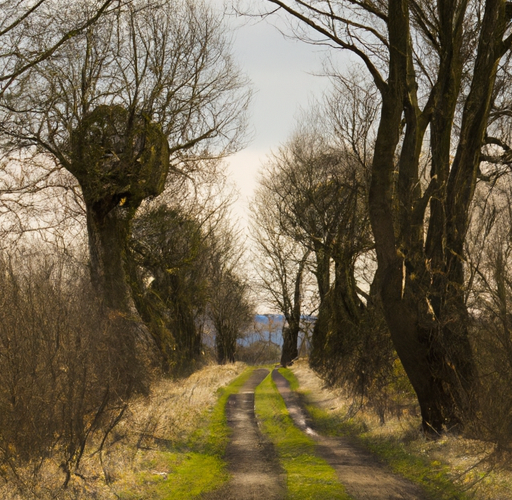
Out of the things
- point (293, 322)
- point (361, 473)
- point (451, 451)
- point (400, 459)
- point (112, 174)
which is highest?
point (112, 174)

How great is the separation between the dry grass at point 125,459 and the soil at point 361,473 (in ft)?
8.86

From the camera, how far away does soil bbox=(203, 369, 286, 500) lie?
854 centimetres

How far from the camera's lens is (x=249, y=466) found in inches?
413

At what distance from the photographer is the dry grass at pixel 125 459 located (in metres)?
7.68

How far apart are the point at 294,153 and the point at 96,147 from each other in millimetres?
12676

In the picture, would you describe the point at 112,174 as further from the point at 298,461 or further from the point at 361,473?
the point at 361,473

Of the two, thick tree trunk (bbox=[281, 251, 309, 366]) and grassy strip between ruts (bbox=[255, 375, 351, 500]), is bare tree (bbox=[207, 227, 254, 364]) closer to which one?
thick tree trunk (bbox=[281, 251, 309, 366])

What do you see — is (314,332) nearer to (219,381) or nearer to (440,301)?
(219,381)

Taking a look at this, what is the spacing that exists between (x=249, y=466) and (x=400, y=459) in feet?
8.13

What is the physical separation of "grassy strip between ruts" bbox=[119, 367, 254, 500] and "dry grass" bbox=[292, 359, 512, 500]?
310 cm

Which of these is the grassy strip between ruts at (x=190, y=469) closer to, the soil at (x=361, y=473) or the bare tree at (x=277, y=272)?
the soil at (x=361, y=473)

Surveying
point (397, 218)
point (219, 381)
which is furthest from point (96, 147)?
point (219, 381)

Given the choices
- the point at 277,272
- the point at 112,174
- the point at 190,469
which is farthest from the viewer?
the point at 277,272

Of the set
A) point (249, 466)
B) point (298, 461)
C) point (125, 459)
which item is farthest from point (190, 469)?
point (298, 461)
